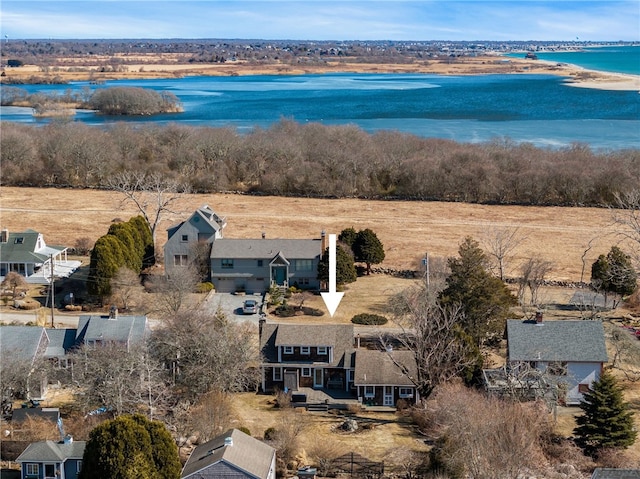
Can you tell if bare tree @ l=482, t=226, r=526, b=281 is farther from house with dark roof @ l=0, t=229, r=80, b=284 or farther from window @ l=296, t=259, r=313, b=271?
house with dark roof @ l=0, t=229, r=80, b=284

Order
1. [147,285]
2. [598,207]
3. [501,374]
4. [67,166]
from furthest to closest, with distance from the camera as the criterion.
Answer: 1. [67,166]
2. [598,207]
3. [147,285]
4. [501,374]

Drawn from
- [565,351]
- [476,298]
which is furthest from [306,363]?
[565,351]

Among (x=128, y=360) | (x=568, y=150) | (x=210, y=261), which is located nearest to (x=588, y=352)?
(x=128, y=360)

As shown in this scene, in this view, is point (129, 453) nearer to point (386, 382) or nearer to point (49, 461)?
point (49, 461)

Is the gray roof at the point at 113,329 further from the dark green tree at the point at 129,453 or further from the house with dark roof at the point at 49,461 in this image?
the dark green tree at the point at 129,453

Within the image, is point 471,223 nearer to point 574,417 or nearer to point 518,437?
point 574,417
